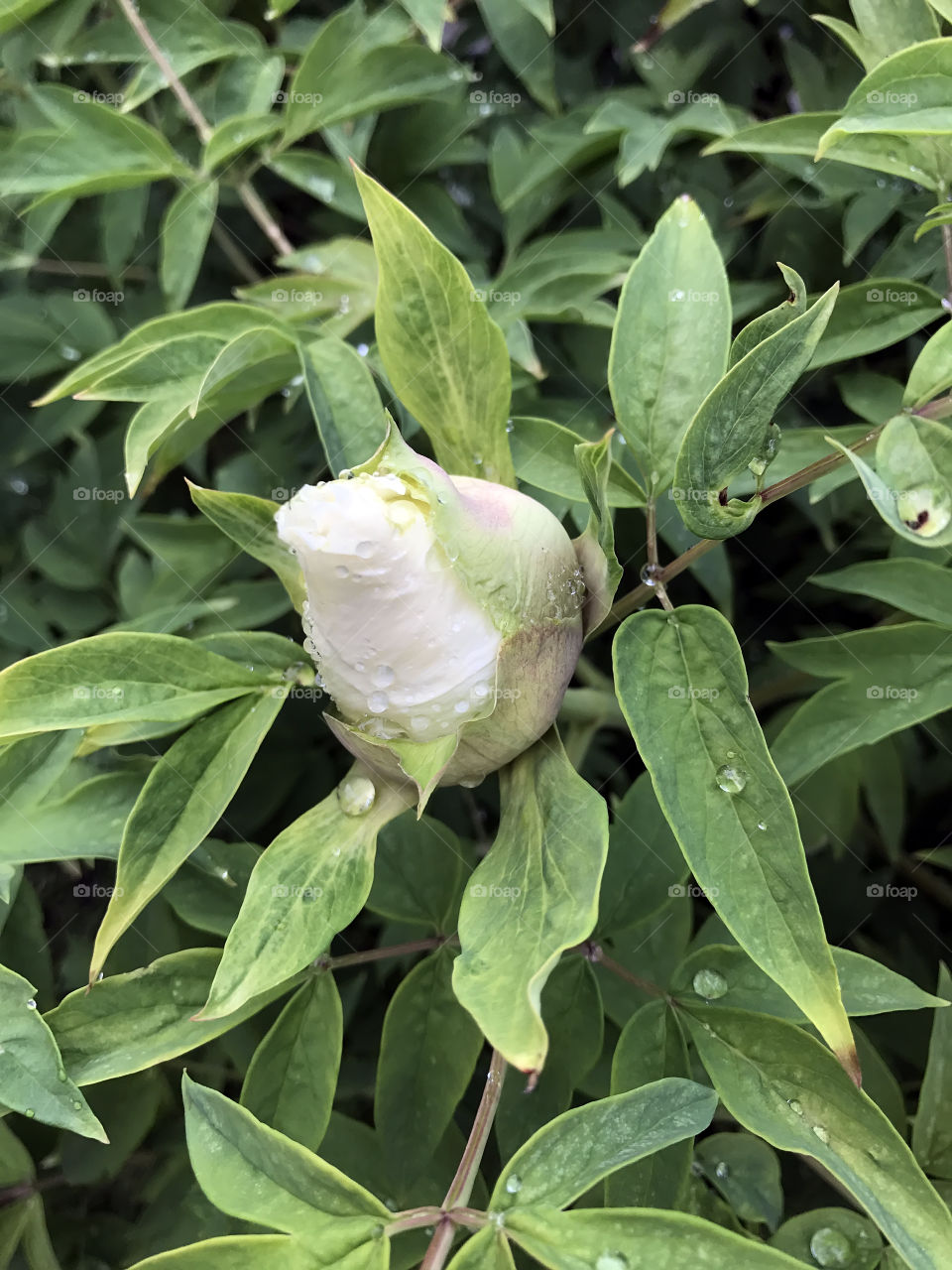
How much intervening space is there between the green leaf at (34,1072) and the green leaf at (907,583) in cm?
56

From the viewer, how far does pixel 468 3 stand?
94 cm

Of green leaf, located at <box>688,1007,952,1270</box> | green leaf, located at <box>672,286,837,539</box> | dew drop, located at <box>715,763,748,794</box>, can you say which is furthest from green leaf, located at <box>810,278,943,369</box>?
green leaf, located at <box>688,1007,952,1270</box>

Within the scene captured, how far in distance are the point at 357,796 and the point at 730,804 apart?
8.1 inches

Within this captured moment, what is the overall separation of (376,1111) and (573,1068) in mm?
130

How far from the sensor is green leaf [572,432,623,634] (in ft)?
1.43

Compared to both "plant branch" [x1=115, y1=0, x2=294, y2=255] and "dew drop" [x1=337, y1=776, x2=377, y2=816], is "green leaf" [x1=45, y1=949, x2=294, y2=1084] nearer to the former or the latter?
"dew drop" [x1=337, y1=776, x2=377, y2=816]

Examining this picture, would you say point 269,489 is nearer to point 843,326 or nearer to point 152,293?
point 152,293

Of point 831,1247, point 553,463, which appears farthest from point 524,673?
point 831,1247

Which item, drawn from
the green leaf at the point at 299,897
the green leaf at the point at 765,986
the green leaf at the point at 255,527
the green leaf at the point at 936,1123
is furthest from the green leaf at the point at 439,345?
the green leaf at the point at 936,1123

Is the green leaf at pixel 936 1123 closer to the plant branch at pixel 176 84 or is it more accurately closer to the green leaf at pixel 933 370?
the green leaf at pixel 933 370

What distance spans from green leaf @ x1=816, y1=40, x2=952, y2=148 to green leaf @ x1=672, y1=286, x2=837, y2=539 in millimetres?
137

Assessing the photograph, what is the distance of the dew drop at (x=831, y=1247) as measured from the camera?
0.53 meters

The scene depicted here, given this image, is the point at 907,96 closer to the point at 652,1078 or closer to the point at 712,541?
the point at 712,541

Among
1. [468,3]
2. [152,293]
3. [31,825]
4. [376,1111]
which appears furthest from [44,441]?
[376,1111]
